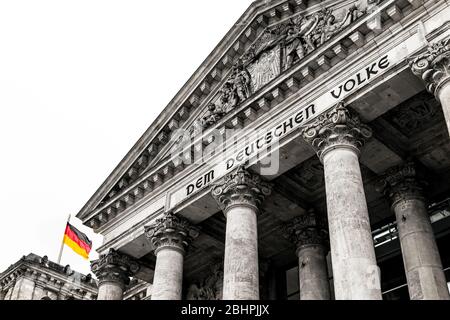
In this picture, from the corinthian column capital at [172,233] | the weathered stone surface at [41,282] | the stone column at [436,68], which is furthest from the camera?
the weathered stone surface at [41,282]

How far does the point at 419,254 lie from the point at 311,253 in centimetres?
454

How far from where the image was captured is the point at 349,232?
14.8m

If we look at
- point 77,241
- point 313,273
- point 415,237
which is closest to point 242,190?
point 313,273

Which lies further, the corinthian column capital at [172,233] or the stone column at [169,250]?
the corinthian column capital at [172,233]

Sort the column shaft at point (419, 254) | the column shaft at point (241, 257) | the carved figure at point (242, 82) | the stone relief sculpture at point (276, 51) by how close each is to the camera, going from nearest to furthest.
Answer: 1. the column shaft at point (419, 254)
2. the column shaft at point (241, 257)
3. the stone relief sculpture at point (276, 51)
4. the carved figure at point (242, 82)

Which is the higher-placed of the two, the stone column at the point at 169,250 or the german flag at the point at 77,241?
the german flag at the point at 77,241

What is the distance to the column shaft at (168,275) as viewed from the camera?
20359mm

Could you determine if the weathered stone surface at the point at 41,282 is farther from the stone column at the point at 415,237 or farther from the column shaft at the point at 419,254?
the column shaft at the point at 419,254

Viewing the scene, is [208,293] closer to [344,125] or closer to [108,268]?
[108,268]

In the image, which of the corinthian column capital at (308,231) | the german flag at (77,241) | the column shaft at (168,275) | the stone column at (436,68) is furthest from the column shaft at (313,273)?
the german flag at (77,241)

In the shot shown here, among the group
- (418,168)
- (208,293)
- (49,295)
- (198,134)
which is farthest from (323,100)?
(49,295)

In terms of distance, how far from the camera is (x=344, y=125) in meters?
16.9

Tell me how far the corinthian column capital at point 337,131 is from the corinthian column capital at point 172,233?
21.9 feet

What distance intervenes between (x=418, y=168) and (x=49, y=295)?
33681 millimetres
